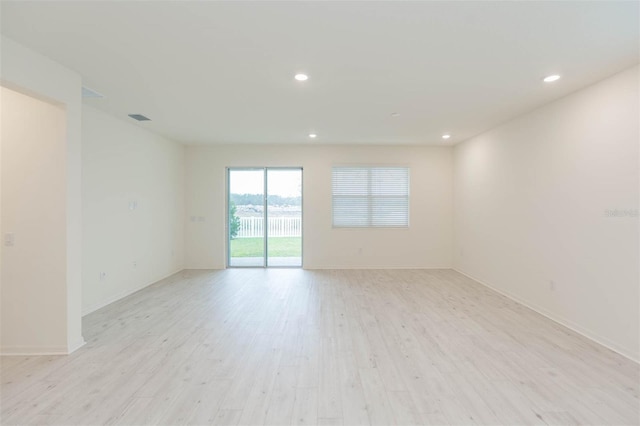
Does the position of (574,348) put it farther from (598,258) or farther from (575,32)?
(575,32)

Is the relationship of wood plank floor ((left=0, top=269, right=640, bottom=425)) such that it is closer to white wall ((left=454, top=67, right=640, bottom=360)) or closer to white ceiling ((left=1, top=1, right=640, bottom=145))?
white wall ((left=454, top=67, right=640, bottom=360))

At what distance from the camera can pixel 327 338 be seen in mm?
2998

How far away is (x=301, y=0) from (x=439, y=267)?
19.3 ft

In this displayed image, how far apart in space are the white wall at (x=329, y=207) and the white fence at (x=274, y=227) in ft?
0.93

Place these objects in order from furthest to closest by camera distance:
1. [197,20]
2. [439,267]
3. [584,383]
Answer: [439,267] → [584,383] → [197,20]

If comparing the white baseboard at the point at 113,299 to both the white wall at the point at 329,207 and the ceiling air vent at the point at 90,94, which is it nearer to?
the white wall at the point at 329,207

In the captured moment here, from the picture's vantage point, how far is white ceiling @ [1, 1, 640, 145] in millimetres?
1945

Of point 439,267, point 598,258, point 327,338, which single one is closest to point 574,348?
point 598,258

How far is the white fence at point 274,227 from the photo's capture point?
253 inches

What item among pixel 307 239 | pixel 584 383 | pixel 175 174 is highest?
pixel 175 174

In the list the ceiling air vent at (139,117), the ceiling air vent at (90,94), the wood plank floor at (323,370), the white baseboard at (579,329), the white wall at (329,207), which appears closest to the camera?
the wood plank floor at (323,370)

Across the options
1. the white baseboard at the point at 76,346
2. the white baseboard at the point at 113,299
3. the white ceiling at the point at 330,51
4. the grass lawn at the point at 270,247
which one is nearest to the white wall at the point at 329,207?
the grass lawn at the point at 270,247

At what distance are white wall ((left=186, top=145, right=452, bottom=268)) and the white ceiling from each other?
2230mm

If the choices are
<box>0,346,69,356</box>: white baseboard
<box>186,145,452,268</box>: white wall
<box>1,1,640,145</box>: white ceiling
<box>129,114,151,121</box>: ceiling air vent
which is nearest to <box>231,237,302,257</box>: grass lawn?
<box>186,145,452,268</box>: white wall
